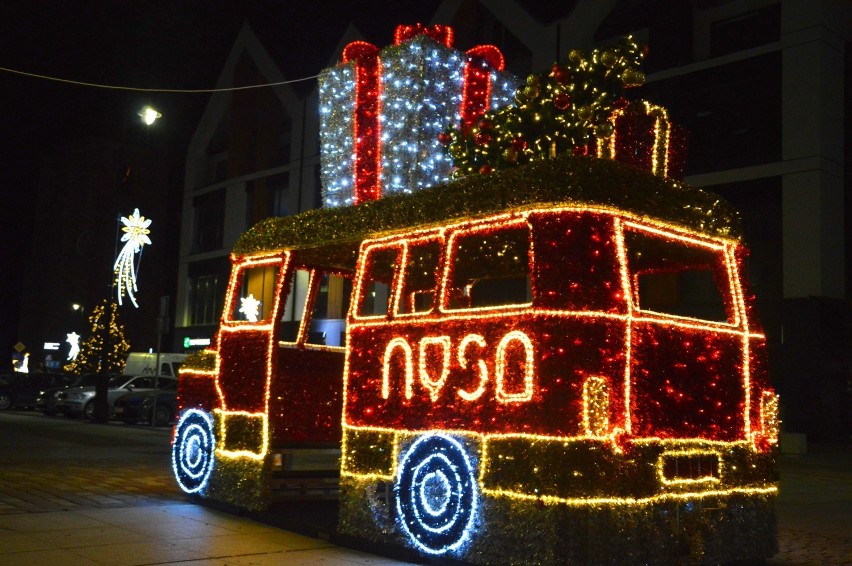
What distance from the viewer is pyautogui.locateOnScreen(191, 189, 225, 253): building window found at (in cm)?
4309

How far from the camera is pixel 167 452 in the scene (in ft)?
53.3

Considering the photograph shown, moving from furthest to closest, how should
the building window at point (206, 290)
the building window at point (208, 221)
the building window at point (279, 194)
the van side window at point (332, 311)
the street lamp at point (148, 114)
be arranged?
the building window at point (208, 221) < the building window at point (206, 290) < the building window at point (279, 194) < the van side window at point (332, 311) < the street lamp at point (148, 114)

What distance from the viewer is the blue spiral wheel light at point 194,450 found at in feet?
29.5

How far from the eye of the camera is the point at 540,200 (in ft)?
19.6

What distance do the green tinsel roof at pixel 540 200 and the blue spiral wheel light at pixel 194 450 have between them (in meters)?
2.48

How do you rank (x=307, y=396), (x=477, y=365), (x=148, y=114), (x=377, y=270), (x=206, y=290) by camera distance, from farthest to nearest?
(x=206, y=290) → (x=148, y=114) → (x=307, y=396) → (x=377, y=270) → (x=477, y=365)

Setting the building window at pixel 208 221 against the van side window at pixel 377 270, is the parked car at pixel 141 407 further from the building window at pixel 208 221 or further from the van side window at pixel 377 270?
the van side window at pixel 377 270

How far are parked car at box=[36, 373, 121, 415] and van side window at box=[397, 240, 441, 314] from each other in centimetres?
2225

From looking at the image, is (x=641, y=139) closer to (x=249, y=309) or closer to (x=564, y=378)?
(x=564, y=378)

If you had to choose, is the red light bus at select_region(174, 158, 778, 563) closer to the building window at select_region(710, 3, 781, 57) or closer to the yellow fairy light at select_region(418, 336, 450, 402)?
the yellow fairy light at select_region(418, 336, 450, 402)

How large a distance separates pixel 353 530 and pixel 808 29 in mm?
21674

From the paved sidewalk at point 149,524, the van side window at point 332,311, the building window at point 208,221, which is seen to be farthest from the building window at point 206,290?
the paved sidewalk at point 149,524

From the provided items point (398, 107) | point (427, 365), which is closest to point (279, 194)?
point (398, 107)

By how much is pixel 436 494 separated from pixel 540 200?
7.52 ft
